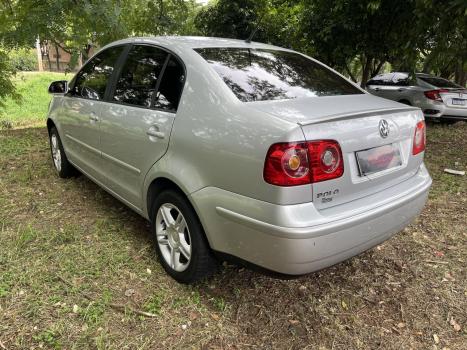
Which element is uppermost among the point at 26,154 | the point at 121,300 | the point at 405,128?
the point at 405,128

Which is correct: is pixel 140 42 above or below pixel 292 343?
above

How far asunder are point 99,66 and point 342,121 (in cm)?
254

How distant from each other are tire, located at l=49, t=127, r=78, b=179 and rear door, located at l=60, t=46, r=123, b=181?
288 mm

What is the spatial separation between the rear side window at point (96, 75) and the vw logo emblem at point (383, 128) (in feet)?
7.41

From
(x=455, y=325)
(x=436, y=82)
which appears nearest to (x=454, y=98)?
(x=436, y=82)

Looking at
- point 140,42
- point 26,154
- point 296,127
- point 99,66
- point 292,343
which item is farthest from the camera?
point 26,154

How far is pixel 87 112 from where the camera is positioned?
3668mm

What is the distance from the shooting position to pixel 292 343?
2355mm

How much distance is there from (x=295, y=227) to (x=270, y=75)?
1203 mm

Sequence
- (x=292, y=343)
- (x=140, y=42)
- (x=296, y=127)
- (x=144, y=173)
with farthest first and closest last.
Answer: (x=140, y=42)
(x=144, y=173)
(x=292, y=343)
(x=296, y=127)

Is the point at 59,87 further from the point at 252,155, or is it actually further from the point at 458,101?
the point at 458,101

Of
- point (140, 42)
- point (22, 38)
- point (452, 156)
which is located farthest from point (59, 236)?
point (452, 156)

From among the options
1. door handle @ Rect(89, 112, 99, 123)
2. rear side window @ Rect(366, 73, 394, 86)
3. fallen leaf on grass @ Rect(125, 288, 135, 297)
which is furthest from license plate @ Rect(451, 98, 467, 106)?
fallen leaf on grass @ Rect(125, 288, 135, 297)

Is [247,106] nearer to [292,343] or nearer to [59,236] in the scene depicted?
[292,343]
